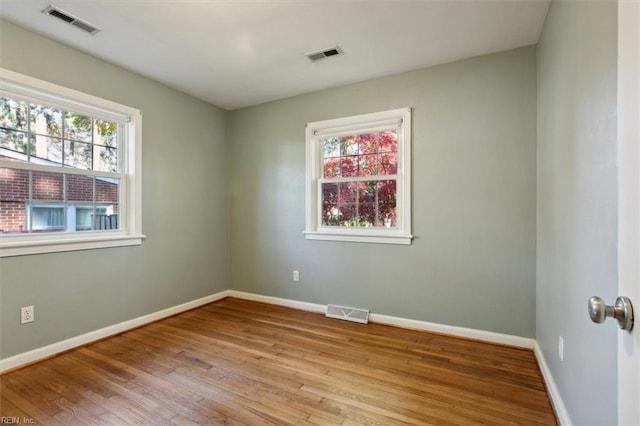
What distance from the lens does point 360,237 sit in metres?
3.23

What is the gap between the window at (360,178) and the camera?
120 inches

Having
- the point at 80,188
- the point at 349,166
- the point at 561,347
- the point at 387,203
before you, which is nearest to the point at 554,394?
the point at 561,347

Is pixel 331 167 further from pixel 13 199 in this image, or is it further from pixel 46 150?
pixel 13 199

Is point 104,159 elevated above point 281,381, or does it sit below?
above

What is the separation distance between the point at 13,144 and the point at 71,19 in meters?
1.05

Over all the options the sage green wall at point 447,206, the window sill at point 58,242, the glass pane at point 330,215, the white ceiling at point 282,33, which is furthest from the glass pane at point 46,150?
the glass pane at point 330,215

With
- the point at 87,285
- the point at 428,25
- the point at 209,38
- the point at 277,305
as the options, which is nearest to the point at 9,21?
the point at 209,38

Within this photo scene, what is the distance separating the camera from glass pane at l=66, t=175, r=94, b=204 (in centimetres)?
→ 263

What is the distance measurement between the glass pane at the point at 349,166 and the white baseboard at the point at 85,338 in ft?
7.82

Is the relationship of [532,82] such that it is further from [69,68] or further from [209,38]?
[69,68]

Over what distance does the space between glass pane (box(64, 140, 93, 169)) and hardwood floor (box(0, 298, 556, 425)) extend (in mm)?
1598

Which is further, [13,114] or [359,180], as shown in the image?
[359,180]

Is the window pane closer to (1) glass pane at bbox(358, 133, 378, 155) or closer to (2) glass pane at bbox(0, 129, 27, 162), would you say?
(2) glass pane at bbox(0, 129, 27, 162)

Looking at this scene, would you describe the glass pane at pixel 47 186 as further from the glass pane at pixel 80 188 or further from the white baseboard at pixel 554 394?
the white baseboard at pixel 554 394
